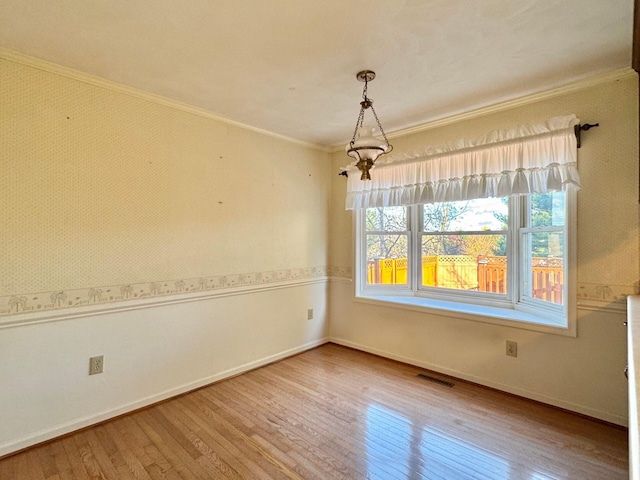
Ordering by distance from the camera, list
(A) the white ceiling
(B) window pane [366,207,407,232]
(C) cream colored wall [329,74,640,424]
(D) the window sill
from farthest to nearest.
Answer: (B) window pane [366,207,407,232]
(D) the window sill
(C) cream colored wall [329,74,640,424]
(A) the white ceiling

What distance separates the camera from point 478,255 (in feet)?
10.8

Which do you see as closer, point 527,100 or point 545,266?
point 527,100

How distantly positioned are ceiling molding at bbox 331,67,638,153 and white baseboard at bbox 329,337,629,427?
7.62 feet

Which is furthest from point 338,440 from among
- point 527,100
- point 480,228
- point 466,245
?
point 527,100

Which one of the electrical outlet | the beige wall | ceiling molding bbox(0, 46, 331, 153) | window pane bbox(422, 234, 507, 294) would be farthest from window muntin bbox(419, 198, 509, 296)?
the electrical outlet

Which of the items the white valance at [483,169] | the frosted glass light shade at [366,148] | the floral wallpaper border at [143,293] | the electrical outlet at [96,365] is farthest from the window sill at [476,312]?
the electrical outlet at [96,365]

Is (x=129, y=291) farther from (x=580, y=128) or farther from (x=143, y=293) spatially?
(x=580, y=128)

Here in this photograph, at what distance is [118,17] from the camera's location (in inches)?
69.6

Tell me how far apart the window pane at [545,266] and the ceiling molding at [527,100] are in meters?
1.09

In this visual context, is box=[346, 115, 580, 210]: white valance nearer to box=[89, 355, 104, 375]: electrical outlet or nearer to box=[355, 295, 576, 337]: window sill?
box=[355, 295, 576, 337]: window sill

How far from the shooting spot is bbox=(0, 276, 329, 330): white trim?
2.13 m

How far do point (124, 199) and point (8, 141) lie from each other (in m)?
0.71

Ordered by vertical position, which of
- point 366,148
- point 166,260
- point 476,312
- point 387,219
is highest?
point 366,148

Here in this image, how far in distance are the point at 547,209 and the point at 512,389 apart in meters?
1.53
